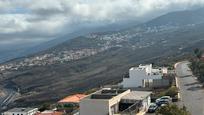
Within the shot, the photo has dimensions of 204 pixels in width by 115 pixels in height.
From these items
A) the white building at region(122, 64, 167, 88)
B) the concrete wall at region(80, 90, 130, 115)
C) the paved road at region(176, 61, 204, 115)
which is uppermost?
the concrete wall at region(80, 90, 130, 115)

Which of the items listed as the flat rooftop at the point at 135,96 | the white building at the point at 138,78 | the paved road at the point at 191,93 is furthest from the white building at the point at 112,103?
the white building at the point at 138,78

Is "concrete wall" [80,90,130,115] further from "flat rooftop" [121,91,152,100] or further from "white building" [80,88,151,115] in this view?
"flat rooftop" [121,91,152,100]

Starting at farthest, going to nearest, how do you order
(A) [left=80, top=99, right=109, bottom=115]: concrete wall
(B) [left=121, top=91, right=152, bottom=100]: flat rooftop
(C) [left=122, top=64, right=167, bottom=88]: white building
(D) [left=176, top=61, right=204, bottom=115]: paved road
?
(C) [left=122, top=64, right=167, bottom=88]: white building, (D) [left=176, top=61, right=204, bottom=115]: paved road, (B) [left=121, top=91, right=152, bottom=100]: flat rooftop, (A) [left=80, top=99, right=109, bottom=115]: concrete wall

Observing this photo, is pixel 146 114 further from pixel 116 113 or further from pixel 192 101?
pixel 192 101

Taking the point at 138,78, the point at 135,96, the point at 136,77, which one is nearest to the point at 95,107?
the point at 135,96

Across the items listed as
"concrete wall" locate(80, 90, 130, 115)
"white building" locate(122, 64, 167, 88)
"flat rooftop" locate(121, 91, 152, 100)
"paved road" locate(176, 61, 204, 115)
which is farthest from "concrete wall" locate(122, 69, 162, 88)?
"concrete wall" locate(80, 90, 130, 115)

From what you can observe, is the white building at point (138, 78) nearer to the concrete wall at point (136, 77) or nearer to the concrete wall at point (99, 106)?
the concrete wall at point (136, 77)
